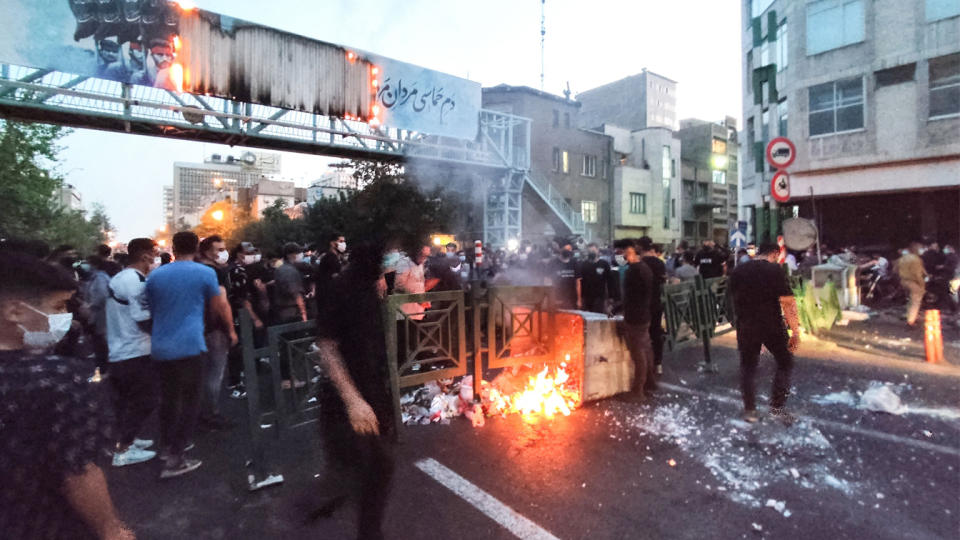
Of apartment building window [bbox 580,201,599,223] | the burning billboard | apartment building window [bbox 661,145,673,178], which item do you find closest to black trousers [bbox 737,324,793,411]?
the burning billboard

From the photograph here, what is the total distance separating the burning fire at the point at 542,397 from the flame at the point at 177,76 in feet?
38.3

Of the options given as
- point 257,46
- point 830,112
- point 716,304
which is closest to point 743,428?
point 716,304

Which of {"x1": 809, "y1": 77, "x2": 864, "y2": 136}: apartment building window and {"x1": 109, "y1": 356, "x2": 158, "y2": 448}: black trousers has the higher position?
{"x1": 809, "y1": 77, "x2": 864, "y2": 136}: apartment building window

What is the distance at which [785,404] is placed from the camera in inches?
219


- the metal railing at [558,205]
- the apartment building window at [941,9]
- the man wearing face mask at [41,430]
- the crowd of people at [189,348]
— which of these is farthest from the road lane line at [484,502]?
the metal railing at [558,205]

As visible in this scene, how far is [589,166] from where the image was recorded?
35688 millimetres

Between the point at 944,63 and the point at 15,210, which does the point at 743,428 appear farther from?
the point at 15,210

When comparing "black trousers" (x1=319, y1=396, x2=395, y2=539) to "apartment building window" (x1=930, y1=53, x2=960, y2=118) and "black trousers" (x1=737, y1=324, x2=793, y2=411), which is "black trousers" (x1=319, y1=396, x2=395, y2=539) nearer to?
"black trousers" (x1=737, y1=324, x2=793, y2=411)

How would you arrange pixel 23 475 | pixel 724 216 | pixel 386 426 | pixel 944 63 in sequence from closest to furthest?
pixel 23 475, pixel 386 426, pixel 944 63, pixel 724 216

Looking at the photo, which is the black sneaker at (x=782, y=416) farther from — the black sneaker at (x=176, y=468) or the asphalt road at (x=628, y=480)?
the black sneaker at (x=176, y=468)

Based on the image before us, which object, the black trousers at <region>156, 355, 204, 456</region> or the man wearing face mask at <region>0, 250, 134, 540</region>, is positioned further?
the black trousers at <region>156, 355, 204, 456</region>

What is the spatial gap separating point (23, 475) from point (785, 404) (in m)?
6.25

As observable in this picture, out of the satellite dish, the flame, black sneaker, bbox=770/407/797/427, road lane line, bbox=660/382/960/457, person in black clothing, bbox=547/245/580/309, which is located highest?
the flame

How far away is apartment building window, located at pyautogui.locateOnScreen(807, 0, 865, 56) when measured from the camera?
17431 millimetres
